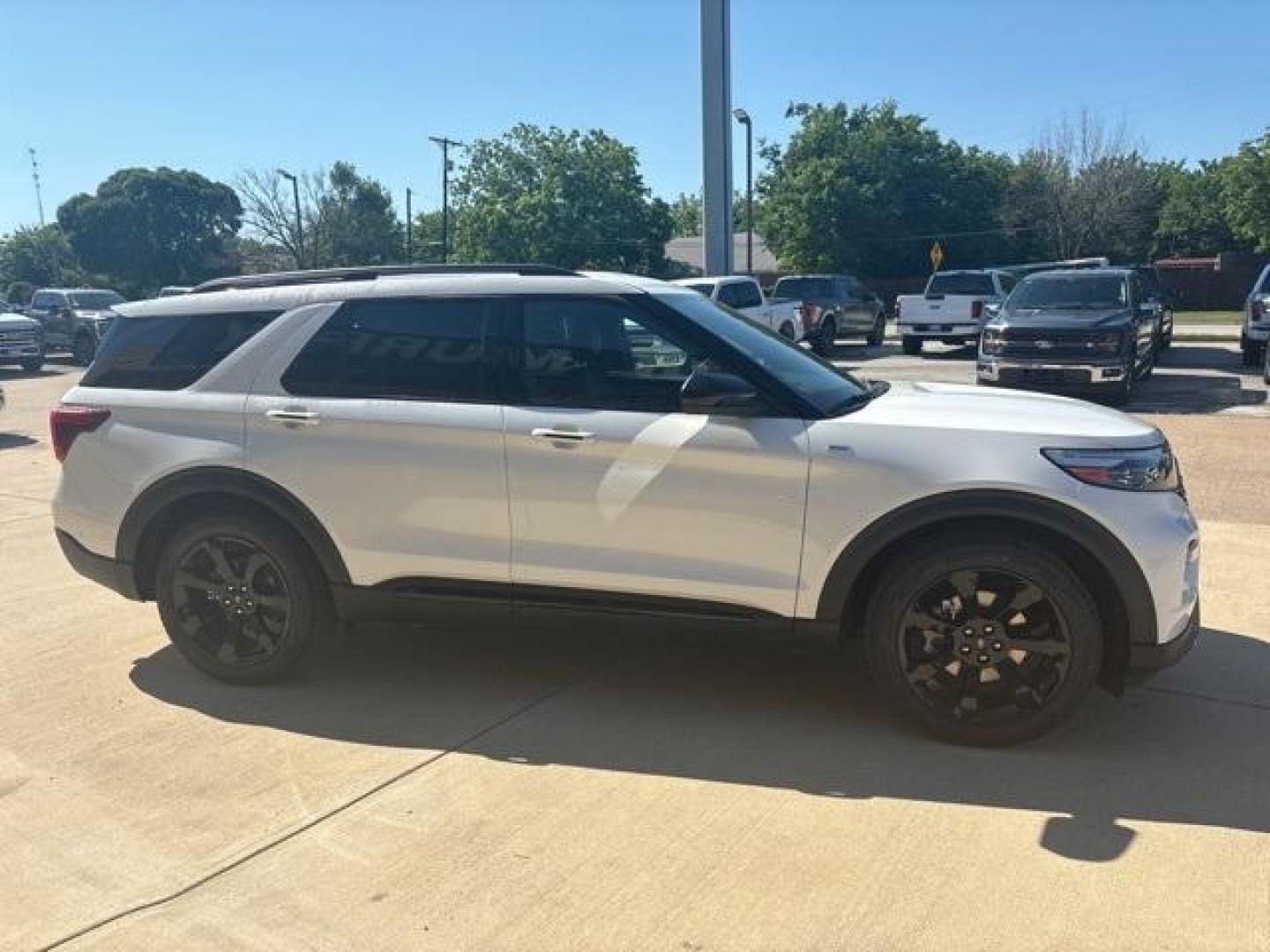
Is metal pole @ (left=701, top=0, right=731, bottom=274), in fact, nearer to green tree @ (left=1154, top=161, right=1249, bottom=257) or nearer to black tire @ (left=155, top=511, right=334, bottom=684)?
black tire @ (left=155, top=511, right=334, bottom=684)

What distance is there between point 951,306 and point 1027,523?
62.1 ft

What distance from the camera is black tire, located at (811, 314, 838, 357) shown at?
23.2 metres

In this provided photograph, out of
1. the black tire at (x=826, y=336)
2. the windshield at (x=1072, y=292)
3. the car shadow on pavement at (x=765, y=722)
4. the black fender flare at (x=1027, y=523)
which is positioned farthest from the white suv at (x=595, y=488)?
the black tire at (x=826, y=336)

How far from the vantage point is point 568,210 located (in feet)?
167

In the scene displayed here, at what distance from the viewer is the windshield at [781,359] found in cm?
409

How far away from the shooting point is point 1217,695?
14.2 ft

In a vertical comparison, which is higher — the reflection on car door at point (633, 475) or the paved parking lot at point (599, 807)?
the reflection on car door at point (633, 475)

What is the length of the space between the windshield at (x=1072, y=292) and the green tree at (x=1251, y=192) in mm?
34695

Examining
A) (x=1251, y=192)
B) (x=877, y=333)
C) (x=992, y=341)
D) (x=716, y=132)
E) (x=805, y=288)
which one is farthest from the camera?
(x=1251, y=192)

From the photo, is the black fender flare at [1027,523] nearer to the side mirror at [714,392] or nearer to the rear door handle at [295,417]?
the side mirror at [714,392]

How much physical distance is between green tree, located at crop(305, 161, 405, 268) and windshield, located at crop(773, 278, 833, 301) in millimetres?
38094

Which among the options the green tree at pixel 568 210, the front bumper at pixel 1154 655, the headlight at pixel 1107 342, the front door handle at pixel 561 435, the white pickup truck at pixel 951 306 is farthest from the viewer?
the green tree at pixel 568 210

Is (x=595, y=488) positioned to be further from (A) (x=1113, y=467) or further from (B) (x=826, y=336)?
(B) (x=826, y=336)

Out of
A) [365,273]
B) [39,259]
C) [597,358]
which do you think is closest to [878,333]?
[365,273]
